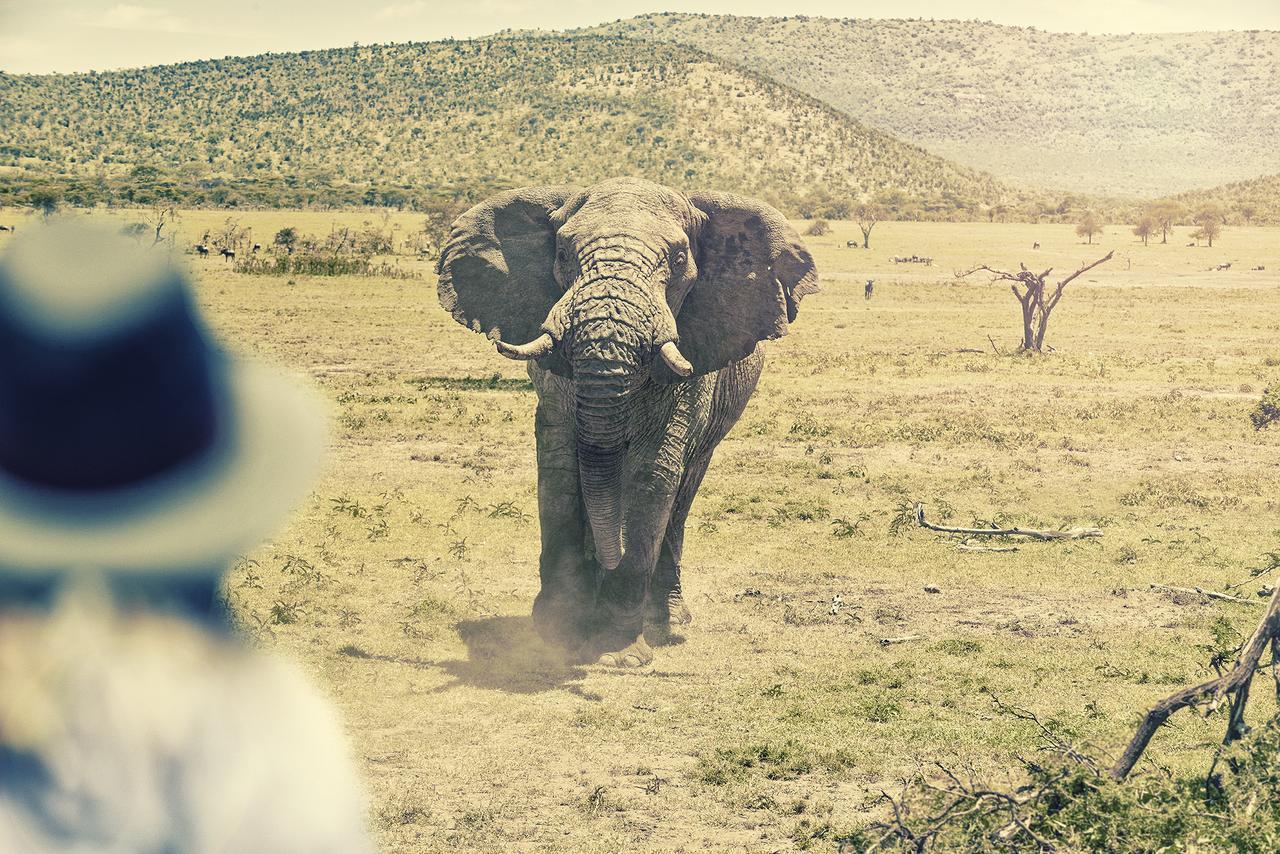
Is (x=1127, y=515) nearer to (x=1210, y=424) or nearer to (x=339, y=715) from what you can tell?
(x=1210, y=424)

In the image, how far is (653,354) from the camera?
8.27 metres

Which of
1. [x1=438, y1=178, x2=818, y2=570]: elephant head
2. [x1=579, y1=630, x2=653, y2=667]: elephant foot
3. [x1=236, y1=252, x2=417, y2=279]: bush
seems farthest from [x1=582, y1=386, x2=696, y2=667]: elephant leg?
[x1=236, y1=252, x2=417, y2=279]: bush

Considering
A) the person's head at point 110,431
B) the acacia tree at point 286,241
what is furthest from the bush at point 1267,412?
the acacia tree at point 286,241

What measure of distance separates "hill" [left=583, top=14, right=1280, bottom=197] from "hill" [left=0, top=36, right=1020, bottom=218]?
61.7 m

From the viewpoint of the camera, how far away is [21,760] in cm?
A: 386

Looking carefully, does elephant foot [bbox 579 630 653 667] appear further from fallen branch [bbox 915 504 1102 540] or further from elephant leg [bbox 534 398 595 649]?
fallen branch [bbox 915 504 1102 540]

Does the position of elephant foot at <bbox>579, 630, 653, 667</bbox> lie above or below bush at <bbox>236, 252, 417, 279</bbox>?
above

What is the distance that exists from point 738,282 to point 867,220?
55290 millimetres

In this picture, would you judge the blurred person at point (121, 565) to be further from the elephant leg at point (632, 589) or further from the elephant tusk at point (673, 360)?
the elephant leg at point (632, 589)

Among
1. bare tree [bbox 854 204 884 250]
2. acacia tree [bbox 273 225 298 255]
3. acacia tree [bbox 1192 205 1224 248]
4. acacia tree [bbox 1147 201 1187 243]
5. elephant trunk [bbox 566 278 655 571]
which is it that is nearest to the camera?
elephant trunk [bbox 566 278 655 571]

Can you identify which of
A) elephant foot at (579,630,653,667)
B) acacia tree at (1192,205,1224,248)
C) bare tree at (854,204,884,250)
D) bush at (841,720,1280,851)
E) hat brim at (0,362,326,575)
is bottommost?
bare tree at (854,204,884,250)

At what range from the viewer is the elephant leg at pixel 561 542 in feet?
30.8

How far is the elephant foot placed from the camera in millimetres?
9320

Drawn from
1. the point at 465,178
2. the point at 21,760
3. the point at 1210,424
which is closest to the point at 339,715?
the point at 21,760
